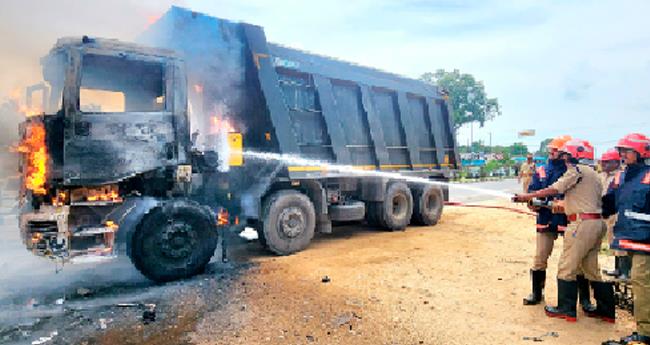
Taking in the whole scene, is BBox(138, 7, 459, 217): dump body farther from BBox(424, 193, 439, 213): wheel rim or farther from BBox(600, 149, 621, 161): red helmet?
BBox(600, 149, 621, 161): red helmet

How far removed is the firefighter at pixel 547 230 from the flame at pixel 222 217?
13.4 ft

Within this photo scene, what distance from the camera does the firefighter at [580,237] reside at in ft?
14.3

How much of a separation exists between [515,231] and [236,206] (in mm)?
6309

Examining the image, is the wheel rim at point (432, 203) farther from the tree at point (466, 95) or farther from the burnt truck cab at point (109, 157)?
the tree at point (466, 95)

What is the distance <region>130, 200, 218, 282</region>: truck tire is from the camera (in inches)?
207

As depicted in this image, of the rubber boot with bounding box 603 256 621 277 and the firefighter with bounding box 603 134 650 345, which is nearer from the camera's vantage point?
the firefighter with bounding box 603 134 650 345

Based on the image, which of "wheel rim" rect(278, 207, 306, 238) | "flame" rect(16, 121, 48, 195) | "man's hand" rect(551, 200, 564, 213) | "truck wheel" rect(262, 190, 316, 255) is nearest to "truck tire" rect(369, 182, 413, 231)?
"truck wheel" rect(262, 190, 316, 255)

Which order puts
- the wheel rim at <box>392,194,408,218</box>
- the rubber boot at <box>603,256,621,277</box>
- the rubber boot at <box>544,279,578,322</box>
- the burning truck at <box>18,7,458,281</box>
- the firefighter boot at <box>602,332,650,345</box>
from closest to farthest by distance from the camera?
the firefighter boot at <box>602,332,650,345</box> < the rubber boot at <box>544,279,578,322</box> < the burning truck at <box>18,7,458,281</box> < the rubber boot at <box>603,256,621,277</box> < the wheel rim at <box>392,194,408,218</box>

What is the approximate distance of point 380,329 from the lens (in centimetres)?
396

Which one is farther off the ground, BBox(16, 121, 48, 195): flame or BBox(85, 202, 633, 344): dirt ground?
BBox(16, 121, 48, 195): flame

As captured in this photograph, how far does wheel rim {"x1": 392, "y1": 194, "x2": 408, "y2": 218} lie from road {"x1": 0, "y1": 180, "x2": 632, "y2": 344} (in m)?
2.15

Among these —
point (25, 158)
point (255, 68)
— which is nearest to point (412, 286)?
point (255, 68)

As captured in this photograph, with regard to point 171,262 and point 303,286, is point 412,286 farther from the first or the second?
point 171,262

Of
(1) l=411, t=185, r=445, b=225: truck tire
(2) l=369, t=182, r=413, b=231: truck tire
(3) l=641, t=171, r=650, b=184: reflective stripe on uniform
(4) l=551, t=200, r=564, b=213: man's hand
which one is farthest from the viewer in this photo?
(1) l=411, t=185, r=445, b=225: truck tire
